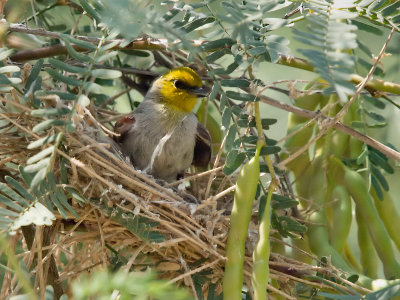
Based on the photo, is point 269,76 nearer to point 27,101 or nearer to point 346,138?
point 346,138

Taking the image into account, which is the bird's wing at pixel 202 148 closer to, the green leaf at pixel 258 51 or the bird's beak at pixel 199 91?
the bird's beak at pixel 199 91

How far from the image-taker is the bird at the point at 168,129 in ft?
9.53

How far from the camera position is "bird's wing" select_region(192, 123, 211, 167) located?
9.57ft

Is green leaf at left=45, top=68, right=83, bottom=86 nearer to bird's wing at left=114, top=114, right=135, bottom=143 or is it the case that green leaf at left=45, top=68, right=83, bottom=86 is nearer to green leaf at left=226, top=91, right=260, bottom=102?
green leaf at left=226, top=91, right=260, bottom=102

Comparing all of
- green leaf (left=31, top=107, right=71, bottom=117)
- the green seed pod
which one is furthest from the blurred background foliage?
the green seed pod

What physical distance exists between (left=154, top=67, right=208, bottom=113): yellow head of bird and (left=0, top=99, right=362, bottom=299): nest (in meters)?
0.70

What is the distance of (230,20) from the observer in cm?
152

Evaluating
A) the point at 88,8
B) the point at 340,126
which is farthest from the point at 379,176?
the point at 88,8

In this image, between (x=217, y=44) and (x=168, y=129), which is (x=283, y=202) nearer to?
(x=217, y=44)

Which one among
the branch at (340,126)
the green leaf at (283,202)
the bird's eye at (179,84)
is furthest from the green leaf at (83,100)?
the bird's eye at (179,84)

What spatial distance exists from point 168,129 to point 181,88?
0.20 metres

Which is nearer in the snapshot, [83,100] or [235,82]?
[83,100]

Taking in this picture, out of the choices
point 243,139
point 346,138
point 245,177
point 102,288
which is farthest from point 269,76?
point 102,288

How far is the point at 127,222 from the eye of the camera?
2.04 m
